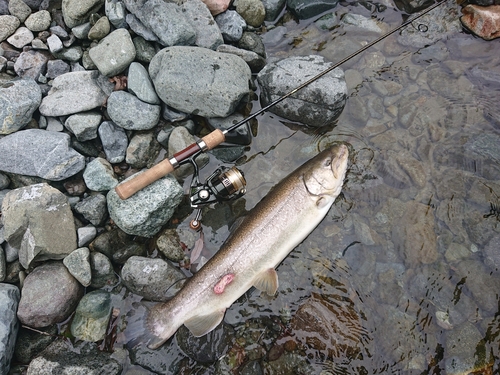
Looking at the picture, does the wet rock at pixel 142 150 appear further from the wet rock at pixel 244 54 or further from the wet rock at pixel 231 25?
the wet rock at pixel 231 25

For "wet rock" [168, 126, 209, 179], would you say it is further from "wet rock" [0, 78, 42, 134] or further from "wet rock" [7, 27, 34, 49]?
"wet rock" [7, 27, 34, 49]

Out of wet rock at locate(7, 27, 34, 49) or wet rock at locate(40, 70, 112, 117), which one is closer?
wet rock at locate(40, 70, 112, 117)

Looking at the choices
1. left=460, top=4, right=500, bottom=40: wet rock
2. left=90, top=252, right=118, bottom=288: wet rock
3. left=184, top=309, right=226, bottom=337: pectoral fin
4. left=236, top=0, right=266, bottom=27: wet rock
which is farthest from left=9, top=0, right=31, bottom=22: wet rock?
left=460, top=4, right=500, bottom=40: wet rock

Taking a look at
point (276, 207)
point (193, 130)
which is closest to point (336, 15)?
point (193, 130)

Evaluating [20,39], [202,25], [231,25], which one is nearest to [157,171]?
[202,25]

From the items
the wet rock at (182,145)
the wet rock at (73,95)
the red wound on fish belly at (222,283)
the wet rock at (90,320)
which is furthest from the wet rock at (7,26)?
the red wound on fish belly at (222,283)

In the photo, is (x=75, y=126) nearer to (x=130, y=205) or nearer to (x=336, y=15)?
(x=130, y=205)

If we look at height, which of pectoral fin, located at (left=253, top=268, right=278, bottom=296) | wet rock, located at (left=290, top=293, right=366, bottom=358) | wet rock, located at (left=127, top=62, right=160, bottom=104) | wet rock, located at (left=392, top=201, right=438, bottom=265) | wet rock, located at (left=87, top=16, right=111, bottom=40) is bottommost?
wet rock, located at (left=290, top=293, right=366, bottom=358)
